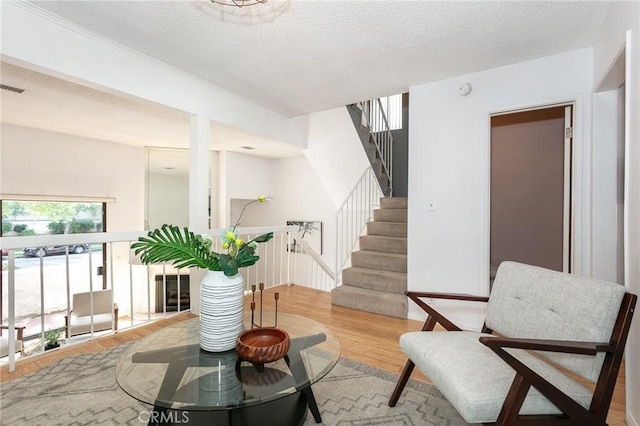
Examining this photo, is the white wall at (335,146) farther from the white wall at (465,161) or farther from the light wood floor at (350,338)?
the light wood floor at (350,338)

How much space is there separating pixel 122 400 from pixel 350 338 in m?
1.74

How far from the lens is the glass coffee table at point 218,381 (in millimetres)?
1237

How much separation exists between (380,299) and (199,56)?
298cm

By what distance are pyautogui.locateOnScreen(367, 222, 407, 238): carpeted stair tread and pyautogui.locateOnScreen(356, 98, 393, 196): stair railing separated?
3.36 ft

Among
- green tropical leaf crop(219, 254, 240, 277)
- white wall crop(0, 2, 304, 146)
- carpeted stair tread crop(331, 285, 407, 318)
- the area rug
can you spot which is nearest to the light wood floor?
carpeted stair tread crop(331, 285, 407, 318)

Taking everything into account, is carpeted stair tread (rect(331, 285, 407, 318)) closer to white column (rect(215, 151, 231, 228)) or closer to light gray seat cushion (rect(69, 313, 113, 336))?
white column (rect(215, 151, 231, 228))

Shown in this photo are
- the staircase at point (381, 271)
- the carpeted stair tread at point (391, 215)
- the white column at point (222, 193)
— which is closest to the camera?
the staircase at point (381, 271)

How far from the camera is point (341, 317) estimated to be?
11.0ft

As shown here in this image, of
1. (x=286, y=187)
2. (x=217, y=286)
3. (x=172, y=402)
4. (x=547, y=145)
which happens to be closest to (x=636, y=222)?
(x=217, y=286)

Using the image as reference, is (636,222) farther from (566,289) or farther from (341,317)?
(341,317)

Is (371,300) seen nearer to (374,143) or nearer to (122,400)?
(122,400)

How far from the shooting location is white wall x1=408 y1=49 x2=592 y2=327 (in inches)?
98.8

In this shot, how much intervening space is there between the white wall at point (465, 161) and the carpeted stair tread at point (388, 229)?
86 cm

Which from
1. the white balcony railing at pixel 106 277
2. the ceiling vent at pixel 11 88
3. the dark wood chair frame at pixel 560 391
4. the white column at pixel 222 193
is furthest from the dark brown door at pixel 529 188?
the ceiling vent at pixel 11 88
